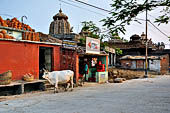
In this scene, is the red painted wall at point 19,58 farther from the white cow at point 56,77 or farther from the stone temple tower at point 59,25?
the stone temple tower at point 59,25

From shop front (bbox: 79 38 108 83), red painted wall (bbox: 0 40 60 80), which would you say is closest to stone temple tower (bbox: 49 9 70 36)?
shop front (bbox: 79 38 108 83)

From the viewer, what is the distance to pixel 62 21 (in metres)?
30.8

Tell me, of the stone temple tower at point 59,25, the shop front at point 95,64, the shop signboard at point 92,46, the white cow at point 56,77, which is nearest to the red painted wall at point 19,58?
the white cow at point 56,77

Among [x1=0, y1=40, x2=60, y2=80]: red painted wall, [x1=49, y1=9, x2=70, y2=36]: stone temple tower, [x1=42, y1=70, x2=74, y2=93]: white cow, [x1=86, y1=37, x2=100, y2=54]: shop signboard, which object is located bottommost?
[x1=42, y1=70, x2=74, y2=93]: white cow

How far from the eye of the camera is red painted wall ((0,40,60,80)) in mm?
9828

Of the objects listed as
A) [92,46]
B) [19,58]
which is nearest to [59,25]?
[92,46]

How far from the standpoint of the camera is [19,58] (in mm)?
10586

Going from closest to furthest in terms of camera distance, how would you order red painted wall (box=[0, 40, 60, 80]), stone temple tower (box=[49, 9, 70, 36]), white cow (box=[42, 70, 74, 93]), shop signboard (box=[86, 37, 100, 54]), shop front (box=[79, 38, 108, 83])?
red painted wall (box=[0, 40, 60, 80]), white cow (box=[42, 70, 74, 93]), shop signboard (box=[86, 37, 100, 54]), shop front (box=[79, 38, 108, 83]), stone temple tower (box=[49, 9, 70, 36])

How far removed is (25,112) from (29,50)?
577cm

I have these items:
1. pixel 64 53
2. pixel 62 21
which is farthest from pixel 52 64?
pixel 62 21

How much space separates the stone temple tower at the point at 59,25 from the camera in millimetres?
30359

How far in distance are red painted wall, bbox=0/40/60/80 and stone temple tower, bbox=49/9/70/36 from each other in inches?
748

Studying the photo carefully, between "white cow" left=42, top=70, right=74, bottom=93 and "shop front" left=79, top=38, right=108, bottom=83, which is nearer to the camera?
"white cow" left=42, top=70, right=74, bottom=93

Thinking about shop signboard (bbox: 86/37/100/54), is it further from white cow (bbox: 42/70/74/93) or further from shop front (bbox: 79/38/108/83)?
white cow (bbox: 42/70/74/93)
